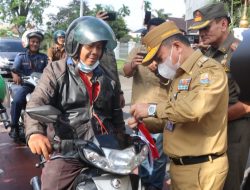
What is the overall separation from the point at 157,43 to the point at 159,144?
1.64 m

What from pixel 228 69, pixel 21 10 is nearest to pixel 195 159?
pixel 228 69

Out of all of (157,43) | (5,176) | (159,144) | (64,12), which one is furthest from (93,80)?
(64,12)

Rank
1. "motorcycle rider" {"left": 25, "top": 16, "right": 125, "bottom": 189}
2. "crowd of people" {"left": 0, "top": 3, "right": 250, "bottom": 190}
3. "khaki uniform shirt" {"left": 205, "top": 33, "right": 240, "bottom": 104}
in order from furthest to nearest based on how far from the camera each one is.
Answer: "khaki uniform shirt" {"left": 205, "top": 33, "right": 240, "bottom": 104}, "motorcycle rider" {"left": 25, "top": 16, "right": 125, "bottom": 189}, "crowd of people" {"left": 0, "top": 3, "right": 250, "bottom": 190}

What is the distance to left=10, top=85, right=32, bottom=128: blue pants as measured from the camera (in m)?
5.75

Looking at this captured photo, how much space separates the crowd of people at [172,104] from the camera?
225 cm

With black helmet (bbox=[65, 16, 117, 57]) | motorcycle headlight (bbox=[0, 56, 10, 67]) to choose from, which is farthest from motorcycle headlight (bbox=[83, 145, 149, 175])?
motorcycle headlight (bbox=[0, 56, 10, 67])

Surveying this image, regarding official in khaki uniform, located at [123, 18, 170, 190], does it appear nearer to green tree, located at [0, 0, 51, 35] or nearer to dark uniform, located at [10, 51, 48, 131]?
dark uniform, located at [10, 51, 48, 131]

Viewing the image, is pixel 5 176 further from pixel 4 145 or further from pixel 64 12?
pixel 64 12

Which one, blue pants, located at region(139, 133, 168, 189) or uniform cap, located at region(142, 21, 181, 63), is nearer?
uniform cap, located at region(142, 21, 181, 63)

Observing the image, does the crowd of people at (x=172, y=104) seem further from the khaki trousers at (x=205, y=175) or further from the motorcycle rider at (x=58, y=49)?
the motorcycle rider at (x=58, y=49)

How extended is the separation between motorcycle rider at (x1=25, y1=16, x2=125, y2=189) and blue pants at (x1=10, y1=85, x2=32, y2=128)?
10.4 feet

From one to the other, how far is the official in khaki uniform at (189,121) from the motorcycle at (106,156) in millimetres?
157

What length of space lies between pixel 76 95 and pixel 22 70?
3.65m

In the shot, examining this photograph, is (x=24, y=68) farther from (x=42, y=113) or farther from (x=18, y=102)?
(x=42, y=113)
